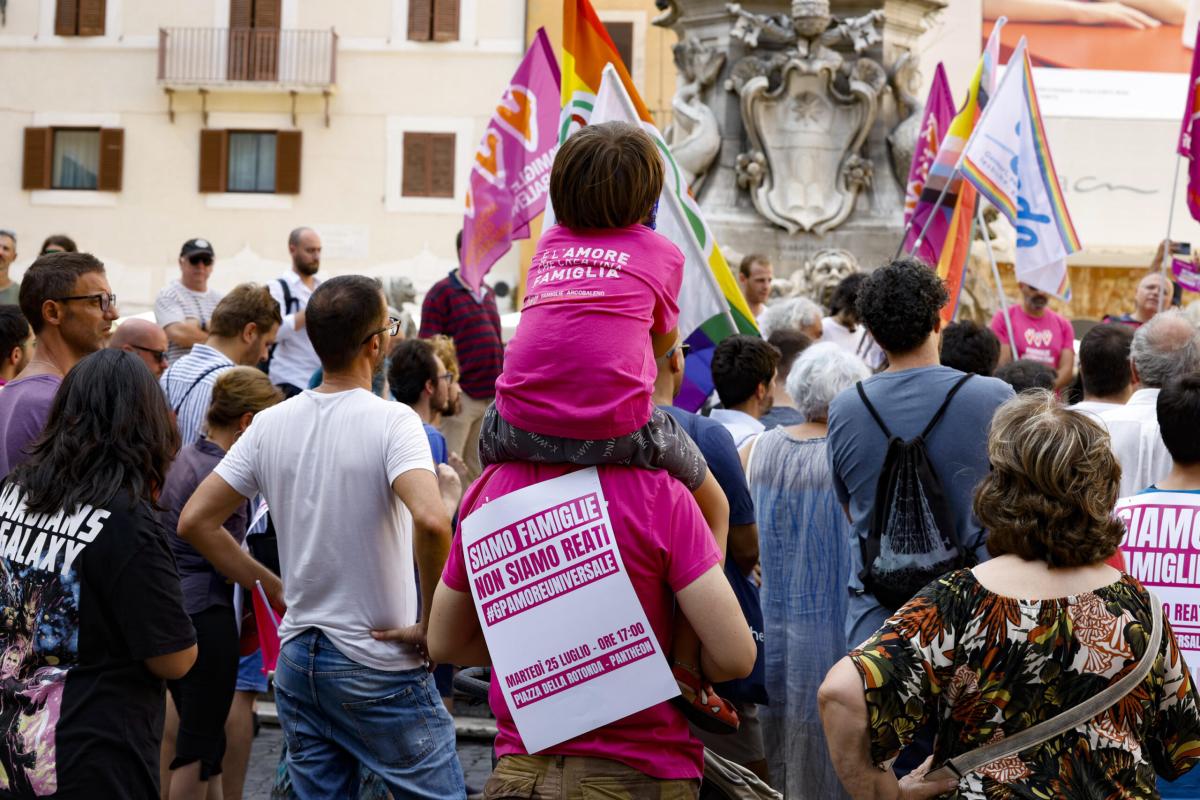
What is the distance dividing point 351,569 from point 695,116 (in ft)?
29.6

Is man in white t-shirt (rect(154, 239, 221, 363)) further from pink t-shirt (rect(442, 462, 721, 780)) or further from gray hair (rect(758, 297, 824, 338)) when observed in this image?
pink t-shirt (rect(442, 462, 721, 780))

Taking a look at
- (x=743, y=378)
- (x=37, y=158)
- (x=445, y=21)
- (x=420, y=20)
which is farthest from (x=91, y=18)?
(x=743, y=378)

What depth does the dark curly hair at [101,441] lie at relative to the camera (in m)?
3.65

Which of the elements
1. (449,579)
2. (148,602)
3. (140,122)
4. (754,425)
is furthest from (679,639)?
(140,122)

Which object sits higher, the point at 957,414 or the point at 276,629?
the point at 957,414

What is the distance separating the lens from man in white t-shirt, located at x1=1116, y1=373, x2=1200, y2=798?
3.93 m

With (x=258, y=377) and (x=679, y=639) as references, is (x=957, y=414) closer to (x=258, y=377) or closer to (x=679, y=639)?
(x=679, y=639)

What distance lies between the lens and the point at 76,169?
34938 millimetres

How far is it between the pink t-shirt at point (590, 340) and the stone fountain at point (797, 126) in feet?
30.6

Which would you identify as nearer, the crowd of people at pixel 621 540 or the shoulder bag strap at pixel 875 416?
the crowd of people at pixel 621 540

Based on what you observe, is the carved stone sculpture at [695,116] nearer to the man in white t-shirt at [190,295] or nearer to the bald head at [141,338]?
the man in white t-shirt at [190,295]

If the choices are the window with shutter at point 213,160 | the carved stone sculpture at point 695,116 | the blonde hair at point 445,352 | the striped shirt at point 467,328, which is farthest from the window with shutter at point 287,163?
the blonde hair at point 445,352

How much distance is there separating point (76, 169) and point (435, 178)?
7.56 meters

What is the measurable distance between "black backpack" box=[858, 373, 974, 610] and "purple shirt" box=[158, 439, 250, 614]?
2.00 meters
